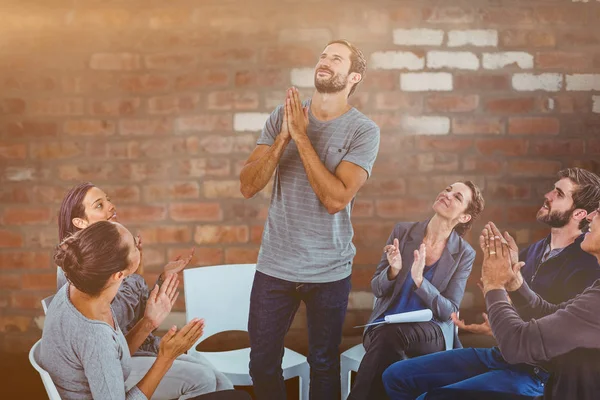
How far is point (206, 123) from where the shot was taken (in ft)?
4.63

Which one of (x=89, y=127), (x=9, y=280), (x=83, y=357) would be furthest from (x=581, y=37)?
(x=9, y=280)

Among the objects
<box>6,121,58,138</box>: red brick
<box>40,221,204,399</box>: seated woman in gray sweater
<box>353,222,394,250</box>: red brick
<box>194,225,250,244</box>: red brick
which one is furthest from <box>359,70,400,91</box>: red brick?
<box>6,121,58,138</box>: red brick

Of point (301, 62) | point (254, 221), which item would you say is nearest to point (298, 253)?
point (254, 221)

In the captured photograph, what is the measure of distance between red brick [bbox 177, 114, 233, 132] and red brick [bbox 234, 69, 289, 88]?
99mm

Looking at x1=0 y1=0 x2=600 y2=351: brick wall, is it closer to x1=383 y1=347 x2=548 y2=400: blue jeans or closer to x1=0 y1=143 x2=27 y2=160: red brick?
x1=0 y1=143 x2=27 y2=160: red brick

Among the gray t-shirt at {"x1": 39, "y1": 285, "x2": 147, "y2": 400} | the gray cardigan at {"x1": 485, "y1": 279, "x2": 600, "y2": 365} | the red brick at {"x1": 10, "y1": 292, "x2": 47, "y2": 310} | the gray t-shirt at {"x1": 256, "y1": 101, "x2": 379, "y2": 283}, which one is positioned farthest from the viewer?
the red brick at {"x1": 10, "y1": 292, "x2": 47, "y2": 310}

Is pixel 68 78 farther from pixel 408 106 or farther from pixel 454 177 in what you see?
pixel 454 177

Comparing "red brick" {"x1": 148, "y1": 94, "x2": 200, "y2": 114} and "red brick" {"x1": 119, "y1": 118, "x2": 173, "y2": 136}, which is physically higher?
"red brick" {"x1": 148, "y1": 94, "x2": 200, "y2": 114}

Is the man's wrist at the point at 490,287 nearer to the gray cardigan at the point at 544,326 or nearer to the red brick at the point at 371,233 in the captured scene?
the gray cardigan at the point at 544,326

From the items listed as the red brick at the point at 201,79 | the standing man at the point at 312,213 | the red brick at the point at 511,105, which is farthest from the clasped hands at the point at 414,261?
the red brick at the point at 201,79

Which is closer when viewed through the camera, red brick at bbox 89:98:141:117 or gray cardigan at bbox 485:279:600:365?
gray cardigan at bbox 485:279:600:365

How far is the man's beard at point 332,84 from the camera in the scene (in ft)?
4.37

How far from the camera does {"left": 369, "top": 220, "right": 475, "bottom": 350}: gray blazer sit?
1.40 m

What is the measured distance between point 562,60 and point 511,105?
0.58 ft
